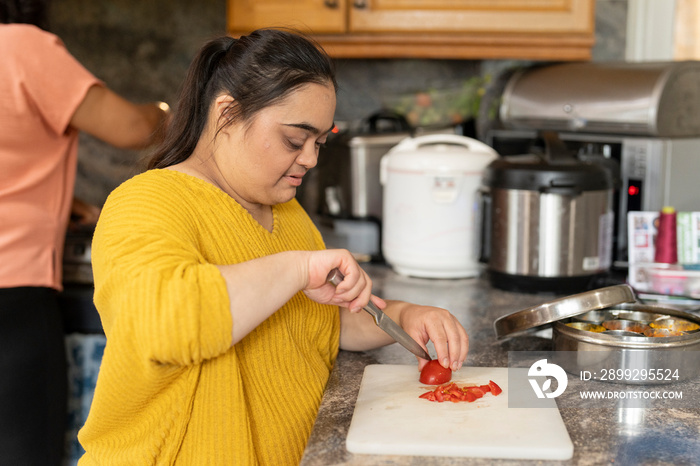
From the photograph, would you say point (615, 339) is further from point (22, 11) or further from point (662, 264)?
point (22, 11)

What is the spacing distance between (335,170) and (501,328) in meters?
0.92

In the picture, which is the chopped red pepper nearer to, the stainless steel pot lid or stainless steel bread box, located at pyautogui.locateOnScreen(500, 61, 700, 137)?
the stainless steel pot lid

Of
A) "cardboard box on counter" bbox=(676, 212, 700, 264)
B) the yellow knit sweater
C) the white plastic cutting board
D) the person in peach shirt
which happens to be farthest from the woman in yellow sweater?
"cardboard box on counter" bbox=(676, 212, 700, 264)

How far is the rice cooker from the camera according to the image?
1697 mm

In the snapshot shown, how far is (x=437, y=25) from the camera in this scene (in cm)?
200

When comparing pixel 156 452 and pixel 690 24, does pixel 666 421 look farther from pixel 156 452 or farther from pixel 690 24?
pixel 690 24

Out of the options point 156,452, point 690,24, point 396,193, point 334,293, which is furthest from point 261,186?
point 690,24

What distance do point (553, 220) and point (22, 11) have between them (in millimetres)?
1200

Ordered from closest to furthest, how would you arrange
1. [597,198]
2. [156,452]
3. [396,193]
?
[156,452]
[597,198]
[396,193]

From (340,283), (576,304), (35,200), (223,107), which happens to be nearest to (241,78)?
(223,107)

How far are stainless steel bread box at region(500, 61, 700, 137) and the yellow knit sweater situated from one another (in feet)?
3.13

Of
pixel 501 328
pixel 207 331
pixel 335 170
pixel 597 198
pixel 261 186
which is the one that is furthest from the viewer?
pixel 335 170

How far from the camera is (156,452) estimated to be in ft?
3.02

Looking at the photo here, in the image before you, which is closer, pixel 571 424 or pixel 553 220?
pixel 571 424
